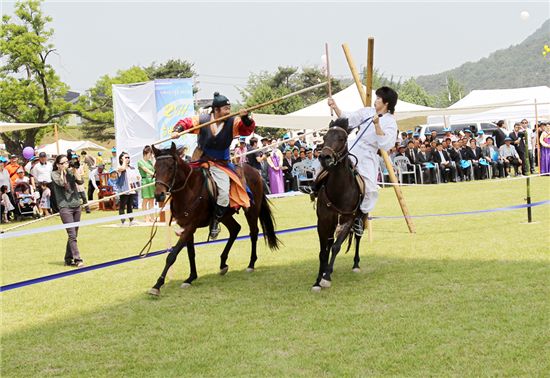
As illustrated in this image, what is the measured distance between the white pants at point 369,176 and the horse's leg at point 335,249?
39 centimetres

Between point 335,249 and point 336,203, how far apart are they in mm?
554

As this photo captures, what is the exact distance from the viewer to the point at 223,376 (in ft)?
17.7

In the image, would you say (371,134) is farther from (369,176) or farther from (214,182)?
(214,182)

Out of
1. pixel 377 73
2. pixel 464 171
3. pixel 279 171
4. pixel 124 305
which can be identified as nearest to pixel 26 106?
pixel 279 171

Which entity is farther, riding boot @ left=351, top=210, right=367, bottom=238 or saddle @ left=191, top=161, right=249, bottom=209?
saddle @ left=191, top=161, right=249, bottom=209

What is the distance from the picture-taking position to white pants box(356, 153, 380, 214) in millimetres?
8836

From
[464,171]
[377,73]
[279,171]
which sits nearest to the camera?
[279,171]

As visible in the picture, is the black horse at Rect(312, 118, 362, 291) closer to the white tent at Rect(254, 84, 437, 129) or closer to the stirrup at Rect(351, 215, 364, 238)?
the stirrup at Rect(351, 215, 364, 238)

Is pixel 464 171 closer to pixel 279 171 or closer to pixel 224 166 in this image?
pixel 279 171

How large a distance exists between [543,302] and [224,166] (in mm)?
4296

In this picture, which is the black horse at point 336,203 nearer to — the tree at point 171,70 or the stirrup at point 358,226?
the stirrup at point 358,226

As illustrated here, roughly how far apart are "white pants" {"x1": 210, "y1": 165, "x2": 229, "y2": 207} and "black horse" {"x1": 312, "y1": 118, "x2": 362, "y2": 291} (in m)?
1.22

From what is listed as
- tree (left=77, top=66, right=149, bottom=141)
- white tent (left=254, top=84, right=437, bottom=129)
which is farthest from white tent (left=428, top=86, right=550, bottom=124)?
tree (left=77, top=66, right=149, bottom=141)

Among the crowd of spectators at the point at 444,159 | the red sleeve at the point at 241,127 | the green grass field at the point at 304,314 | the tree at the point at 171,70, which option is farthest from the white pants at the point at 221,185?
the tree at the point at 171,70
